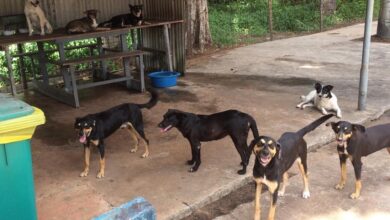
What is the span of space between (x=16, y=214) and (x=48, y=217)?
2.07 ft

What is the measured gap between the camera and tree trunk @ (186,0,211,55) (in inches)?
463

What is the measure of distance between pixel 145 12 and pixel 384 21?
7193mm

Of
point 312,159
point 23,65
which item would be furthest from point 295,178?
point 23,65

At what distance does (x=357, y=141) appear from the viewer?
4.10 metres

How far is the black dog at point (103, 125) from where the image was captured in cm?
447

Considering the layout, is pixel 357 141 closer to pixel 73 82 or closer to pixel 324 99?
pixel 324 99

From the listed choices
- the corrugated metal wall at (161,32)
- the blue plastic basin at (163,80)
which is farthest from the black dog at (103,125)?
the corrugated metal wall at (161,32)

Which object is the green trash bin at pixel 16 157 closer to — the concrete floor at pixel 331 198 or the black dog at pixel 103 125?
the black dog at pixel 103 125

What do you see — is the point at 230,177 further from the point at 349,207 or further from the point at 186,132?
the point at 349,207

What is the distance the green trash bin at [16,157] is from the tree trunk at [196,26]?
338 inches

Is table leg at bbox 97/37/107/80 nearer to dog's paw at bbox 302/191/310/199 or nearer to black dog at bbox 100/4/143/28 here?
black dog at bbox 100/4/143/28

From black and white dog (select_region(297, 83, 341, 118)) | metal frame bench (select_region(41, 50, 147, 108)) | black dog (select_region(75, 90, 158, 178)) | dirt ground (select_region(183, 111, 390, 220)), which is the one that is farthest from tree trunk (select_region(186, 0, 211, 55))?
dirt ground (select_region(183, 111, 390, 220))

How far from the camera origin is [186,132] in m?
4.60

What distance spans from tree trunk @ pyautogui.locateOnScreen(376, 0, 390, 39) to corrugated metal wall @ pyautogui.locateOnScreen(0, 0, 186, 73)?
22.0 ft
